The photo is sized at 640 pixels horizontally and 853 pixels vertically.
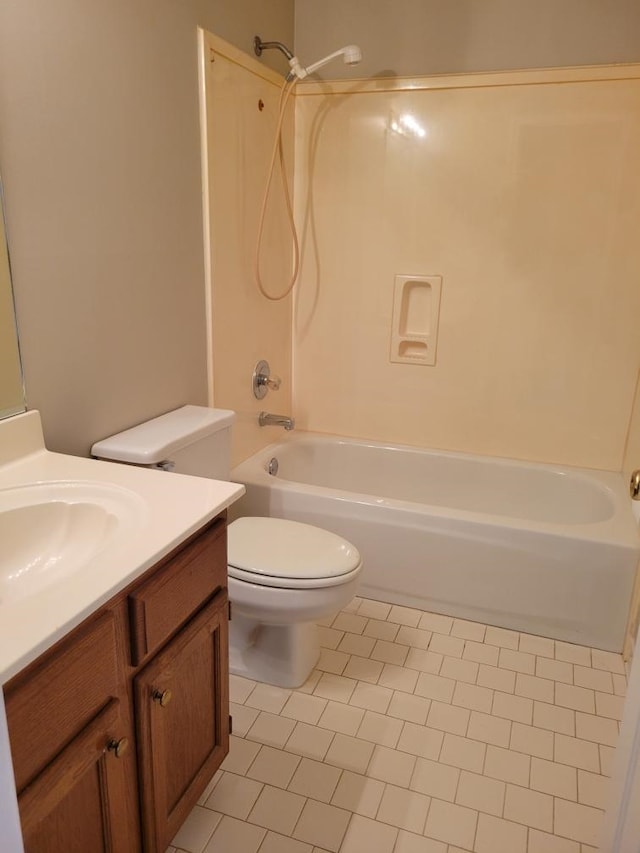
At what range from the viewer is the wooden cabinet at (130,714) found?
89cm

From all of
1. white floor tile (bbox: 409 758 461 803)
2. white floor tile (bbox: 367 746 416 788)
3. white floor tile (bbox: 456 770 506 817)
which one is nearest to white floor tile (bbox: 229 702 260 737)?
white floor tile (bbox: 367 746 416 788)

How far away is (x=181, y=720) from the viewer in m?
1.27

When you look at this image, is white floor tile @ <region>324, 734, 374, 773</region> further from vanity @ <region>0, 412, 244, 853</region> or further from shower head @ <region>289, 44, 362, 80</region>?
shower head @ <region>289, 44, 362, 80</region>

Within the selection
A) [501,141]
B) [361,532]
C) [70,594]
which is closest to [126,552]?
[70,594]

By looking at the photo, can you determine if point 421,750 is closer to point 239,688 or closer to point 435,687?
point 435,687

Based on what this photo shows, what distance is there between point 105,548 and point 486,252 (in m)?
2.03

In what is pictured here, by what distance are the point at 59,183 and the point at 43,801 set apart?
1.23 meters

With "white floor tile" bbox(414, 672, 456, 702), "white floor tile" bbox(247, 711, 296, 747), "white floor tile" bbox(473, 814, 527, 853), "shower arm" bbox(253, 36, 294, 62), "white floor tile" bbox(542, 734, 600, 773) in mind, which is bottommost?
"white floor tile" bbox(473, 814, 527, 853)

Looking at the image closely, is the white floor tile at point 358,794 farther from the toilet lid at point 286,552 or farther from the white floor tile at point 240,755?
the toilet lid at point 286,552

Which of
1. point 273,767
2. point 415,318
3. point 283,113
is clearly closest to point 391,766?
point 273,767

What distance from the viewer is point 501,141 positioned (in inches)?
96.6

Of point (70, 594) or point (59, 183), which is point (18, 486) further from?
point (59, 183)

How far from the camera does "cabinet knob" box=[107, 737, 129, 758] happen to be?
3.44ft

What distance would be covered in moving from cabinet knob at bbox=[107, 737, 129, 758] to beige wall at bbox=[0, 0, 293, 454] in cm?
74
